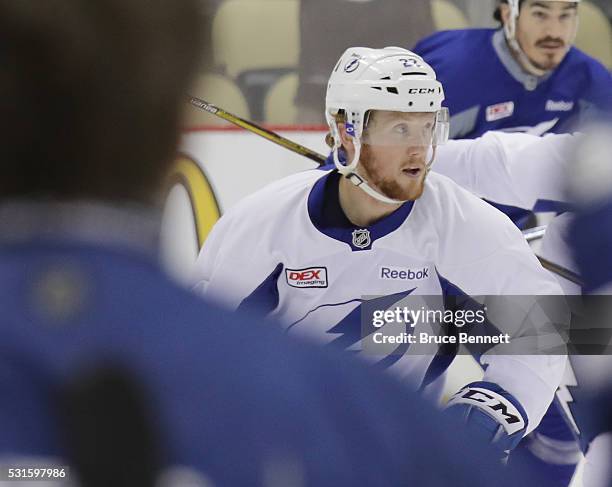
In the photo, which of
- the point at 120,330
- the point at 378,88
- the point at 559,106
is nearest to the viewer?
the point at 120,330

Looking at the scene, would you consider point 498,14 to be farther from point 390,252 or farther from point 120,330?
point 120,330

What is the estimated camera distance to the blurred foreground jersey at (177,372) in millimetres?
541

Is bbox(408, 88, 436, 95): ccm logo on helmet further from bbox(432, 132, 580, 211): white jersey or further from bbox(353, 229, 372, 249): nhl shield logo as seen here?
bbox(353, 229, 372, 249): nhl shield logo

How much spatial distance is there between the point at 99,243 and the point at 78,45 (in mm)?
93

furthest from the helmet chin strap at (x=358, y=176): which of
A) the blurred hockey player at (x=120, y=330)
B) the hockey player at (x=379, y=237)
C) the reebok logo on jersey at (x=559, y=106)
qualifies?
the blurred hockey player at (x=120, y=330)

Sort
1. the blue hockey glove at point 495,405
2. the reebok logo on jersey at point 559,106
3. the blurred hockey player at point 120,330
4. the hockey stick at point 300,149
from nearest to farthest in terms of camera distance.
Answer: the blurred hockey player at point 120,330 → the blue hockey glove at point 495,405 → the hockey stick at point 300,149 → the reebok logo on jersey at point 559,106

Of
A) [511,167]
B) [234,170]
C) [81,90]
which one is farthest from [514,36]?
[81,90]

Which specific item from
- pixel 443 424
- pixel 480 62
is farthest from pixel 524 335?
pixel 443 424

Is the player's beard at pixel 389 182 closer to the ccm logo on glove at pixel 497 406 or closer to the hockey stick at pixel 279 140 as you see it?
the hockey stick at pixel 279 140

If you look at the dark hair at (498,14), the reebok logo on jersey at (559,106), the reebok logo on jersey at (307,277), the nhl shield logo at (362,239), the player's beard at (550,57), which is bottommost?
the reebok logo on jersey at (307,277)

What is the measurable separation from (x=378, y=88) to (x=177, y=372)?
195 centimetres

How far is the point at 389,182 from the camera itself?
8.32ft

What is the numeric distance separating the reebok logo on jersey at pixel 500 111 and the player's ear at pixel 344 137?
319 millimetres

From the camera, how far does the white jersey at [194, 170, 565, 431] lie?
8.23 feet
